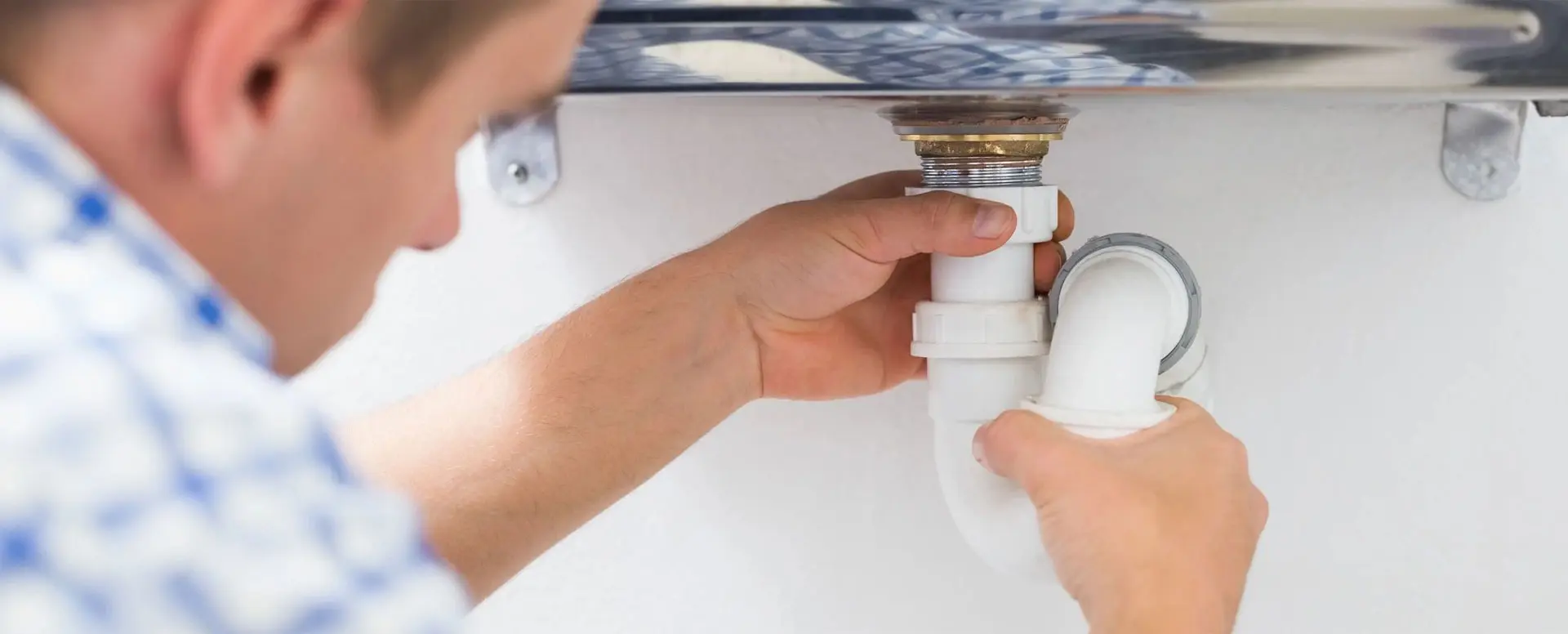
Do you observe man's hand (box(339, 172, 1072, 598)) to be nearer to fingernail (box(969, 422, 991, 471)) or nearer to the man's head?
fingernail (box(969, 422, 991, 471))

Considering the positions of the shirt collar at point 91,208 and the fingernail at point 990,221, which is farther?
the fingernail at point 990,221

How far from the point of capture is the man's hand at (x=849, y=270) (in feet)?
1.46

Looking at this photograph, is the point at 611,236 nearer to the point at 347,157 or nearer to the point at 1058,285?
the point at 1058,285

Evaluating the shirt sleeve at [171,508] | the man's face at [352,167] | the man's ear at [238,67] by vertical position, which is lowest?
the shirt sleeve at [171,508]

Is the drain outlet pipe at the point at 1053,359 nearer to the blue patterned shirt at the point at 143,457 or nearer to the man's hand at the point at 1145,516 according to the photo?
the man's hand at the point at 1145,516

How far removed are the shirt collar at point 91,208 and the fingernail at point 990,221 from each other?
0.28m

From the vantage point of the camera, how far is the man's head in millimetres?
207

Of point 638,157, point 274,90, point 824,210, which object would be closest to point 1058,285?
point 824,210

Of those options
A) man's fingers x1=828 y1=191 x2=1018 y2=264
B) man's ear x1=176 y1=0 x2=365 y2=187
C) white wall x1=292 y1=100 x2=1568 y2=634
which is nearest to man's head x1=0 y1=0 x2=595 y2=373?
man's ear x1=176 y1=0 x2=365 y2=187

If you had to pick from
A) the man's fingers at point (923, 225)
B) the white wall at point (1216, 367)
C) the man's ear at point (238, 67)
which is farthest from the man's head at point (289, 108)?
the white wall at point (1216, 367)

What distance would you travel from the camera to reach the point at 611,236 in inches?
23.2

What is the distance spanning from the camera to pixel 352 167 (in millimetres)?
252

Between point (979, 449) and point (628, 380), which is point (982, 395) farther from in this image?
point (628, 380)

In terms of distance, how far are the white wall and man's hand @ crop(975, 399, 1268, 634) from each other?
175mm
